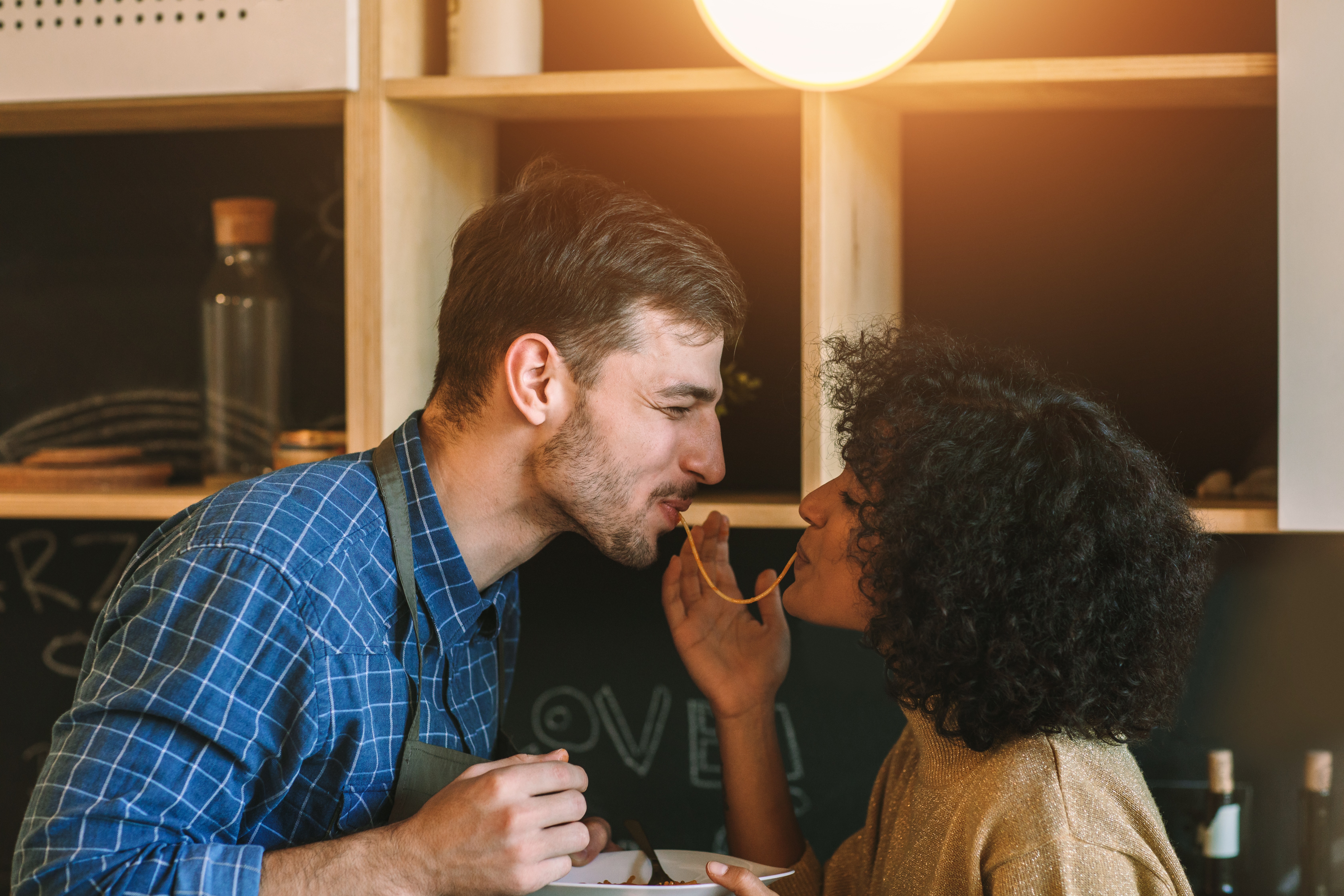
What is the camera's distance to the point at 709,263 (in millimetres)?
1179

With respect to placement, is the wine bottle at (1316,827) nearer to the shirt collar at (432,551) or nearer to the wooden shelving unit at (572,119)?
the wooden shelving unit at (572,119)

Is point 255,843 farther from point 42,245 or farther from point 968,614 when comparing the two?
point 42,245

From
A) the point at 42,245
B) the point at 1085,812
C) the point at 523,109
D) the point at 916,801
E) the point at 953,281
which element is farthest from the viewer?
the point at 42,245

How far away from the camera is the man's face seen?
1128 millimetres

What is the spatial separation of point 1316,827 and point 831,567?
0.85 metres

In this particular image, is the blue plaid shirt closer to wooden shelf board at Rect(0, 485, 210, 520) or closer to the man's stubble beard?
the man's stubble beard

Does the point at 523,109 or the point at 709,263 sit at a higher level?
the point at 523,109

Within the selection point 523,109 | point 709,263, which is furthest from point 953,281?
point 523,109

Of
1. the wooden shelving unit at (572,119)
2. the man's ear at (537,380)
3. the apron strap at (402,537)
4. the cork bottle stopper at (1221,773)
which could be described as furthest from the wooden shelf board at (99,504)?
the cork bottle stopper at (1221,773)

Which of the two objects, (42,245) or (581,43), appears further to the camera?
(42,245)

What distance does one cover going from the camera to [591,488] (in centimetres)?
114

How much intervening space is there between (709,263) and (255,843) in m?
0.73

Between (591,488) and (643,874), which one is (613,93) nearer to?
(591,488)

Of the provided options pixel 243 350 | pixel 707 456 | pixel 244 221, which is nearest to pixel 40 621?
pixel 243 350
